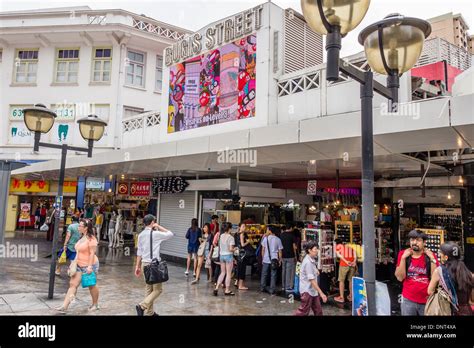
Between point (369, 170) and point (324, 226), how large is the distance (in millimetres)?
6758

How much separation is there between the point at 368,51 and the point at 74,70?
20.4 m

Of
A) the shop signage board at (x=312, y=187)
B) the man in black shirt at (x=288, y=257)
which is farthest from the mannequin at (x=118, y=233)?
the man in black shirt at (x=288, y=257)

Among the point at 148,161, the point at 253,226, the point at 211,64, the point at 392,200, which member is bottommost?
the point at 253,226

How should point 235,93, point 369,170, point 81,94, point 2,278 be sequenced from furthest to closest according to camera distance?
point 81,94
point 235,93
point 2,278
point 369,170

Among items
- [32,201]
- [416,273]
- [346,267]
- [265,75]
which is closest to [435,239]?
[346,267]

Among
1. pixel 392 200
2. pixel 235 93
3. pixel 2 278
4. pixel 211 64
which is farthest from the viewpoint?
pixel 392 200

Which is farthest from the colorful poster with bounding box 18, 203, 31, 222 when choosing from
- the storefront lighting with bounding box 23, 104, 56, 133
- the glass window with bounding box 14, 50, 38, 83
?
the storefront lighting with bounding box 23, 104, 56, 133

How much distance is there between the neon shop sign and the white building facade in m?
8.42

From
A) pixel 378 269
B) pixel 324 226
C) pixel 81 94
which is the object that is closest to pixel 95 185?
pixel 81 94

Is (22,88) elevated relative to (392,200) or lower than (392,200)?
elevated

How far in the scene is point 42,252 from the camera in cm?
1520

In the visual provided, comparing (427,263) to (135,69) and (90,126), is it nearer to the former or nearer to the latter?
(90,126)

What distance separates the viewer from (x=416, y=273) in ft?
17.0
